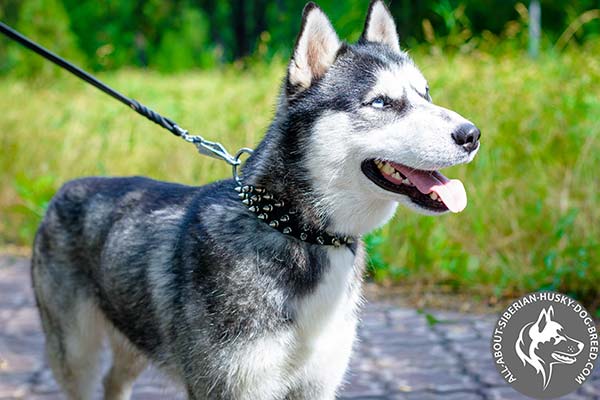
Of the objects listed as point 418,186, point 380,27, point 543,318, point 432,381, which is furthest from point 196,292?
point 543,318

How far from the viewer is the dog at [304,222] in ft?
8.95

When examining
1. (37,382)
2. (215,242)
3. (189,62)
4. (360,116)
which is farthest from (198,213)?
(189,62)

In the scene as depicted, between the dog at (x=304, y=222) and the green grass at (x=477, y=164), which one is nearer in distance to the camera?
the dog at (x=304, y=222)

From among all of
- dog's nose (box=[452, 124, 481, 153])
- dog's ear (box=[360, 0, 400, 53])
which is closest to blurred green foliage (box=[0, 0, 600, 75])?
dog's ear (box=[360, 0, 400, 53])

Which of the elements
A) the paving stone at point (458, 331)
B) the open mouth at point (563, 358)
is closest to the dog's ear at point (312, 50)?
the open mouth at point (563, 358)

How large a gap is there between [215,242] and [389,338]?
2.56m

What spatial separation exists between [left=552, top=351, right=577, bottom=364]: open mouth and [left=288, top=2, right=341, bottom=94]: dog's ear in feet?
7.34

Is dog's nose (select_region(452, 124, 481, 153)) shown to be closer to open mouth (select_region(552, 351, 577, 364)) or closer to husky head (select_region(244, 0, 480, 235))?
husky head (select_region(244, 0, 480, 235))

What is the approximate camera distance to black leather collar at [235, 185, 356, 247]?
2.81 meters

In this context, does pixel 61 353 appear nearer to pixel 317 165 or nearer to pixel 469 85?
pixel 317 165

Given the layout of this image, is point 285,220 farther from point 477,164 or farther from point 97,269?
point 477,164

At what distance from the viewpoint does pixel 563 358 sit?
4137mm

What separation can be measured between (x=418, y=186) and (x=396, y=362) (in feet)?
7.25

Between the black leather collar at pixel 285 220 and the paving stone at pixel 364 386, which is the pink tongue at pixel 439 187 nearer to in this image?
the black leather collar at pixel 285 220
